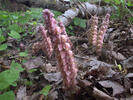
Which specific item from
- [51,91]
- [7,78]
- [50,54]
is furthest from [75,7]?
Answer: [7,78]

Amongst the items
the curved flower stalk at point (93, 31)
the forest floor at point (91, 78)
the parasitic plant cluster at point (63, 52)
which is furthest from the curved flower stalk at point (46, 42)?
the parasitic plant cluster at point (63, 52)

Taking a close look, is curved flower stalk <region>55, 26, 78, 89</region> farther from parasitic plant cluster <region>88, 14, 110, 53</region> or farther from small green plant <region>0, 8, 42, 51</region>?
small green plant <region>0, 8, 42, 51</region>

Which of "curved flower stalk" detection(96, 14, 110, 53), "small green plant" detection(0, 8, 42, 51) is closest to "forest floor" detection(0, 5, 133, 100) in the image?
"curved flower stalk" detection(96, 14, 110, 53)

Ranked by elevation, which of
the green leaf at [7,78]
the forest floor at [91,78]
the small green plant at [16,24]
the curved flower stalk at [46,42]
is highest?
the small green plant at [16,24]

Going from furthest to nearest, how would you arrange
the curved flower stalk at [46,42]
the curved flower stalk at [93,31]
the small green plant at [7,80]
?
the curved flower stalk at [93,31]
the curved flower stalk at [46,42]
the small green plant at [7,80]

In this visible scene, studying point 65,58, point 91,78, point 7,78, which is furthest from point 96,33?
point 7,78

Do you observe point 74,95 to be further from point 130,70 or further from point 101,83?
point 130,70

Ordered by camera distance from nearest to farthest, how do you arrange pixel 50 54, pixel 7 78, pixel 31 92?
pixel 7 78
pixel 31 92
pixel 50 54

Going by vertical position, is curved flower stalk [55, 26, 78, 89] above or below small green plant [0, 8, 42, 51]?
below

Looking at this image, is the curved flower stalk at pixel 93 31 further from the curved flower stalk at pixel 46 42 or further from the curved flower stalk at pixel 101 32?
the curved flower stalk at pixel 46 42
